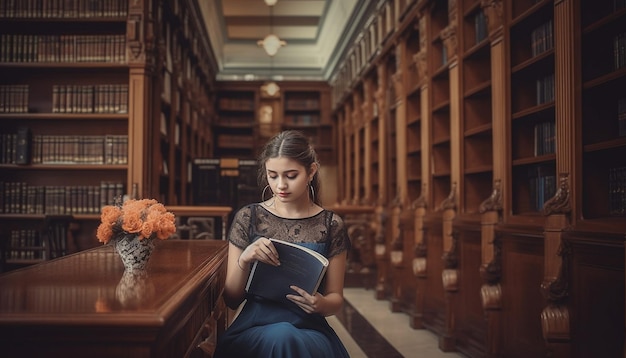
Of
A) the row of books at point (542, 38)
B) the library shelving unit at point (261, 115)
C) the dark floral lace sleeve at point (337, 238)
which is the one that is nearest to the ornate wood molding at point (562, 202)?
the row of books at point (542, 38)

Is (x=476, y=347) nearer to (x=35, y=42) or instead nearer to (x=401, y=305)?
(x=401, y=305)

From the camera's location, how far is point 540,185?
339 cm

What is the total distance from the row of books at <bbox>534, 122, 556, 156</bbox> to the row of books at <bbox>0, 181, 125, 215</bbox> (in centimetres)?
328

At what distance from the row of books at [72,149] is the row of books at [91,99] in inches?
8.9

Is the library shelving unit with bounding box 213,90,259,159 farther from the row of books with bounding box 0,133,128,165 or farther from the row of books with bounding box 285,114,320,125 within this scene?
the row of books with bounding box 0,133,128,165

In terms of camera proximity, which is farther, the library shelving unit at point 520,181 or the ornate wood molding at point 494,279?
the ornate wood molding at point 494,279

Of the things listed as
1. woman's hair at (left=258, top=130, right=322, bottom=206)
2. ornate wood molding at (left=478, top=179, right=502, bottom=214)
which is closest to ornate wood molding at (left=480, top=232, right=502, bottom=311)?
ornate wood molding at (left=478, top=179, right=502, bottom=214)

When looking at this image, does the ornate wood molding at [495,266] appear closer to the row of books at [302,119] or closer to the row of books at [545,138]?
the row of books at [545,138]

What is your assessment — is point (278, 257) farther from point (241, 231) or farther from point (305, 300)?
point (241, 231)

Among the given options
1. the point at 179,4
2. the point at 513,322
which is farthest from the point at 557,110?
the point at 179,4

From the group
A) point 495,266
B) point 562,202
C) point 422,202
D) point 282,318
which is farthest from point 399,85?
point 282,318

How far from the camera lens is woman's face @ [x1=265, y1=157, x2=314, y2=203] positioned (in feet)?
6.44

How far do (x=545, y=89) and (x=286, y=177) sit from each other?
2.02 m

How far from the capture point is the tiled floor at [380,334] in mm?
4008
